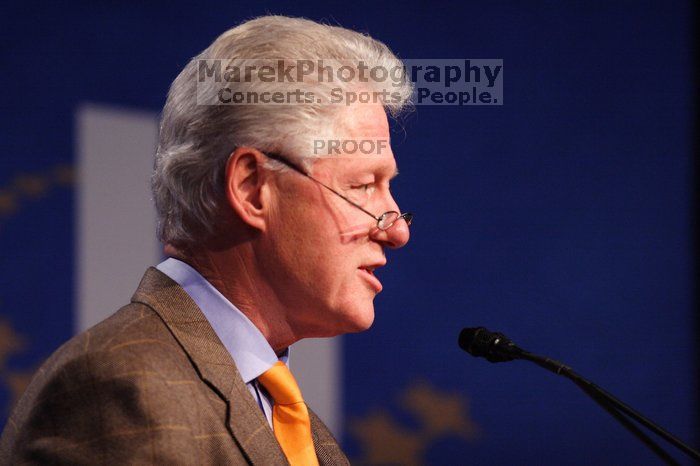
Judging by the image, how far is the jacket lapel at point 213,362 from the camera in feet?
3.88

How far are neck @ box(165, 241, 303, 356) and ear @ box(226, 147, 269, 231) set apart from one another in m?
0.05

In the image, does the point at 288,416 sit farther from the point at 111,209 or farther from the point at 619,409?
the point at 111,209

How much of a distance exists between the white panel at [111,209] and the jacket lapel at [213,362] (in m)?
1.00

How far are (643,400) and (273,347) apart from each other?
1694 millimetres

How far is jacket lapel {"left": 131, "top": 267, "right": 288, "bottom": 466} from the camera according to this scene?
118 centimetres

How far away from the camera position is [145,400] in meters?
1.07

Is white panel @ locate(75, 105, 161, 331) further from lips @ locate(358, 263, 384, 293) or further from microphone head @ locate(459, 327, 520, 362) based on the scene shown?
microphone head @ locate(459, 327, 520, 362)

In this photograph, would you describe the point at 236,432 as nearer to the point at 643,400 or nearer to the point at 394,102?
the point at 394,102

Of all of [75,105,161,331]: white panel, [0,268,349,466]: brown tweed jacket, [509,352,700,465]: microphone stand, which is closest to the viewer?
[0,268,349,466]: brown tweed jacket

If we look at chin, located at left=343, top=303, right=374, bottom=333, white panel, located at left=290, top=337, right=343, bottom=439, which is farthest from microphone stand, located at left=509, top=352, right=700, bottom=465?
white panel, located at left=290, top=337, right=343, bottom=439

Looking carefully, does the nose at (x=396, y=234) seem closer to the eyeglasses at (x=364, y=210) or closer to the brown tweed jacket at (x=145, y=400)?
the eyeglasses at (x=364, y=210)

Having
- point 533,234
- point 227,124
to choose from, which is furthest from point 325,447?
point 533,234

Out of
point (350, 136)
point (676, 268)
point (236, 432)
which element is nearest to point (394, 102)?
point (350, 136)

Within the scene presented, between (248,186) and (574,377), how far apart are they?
56 cm
